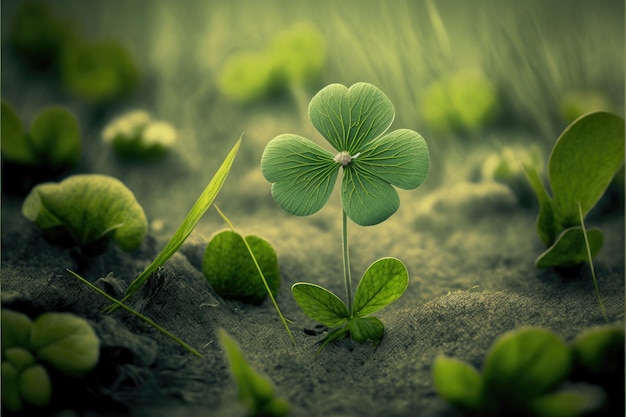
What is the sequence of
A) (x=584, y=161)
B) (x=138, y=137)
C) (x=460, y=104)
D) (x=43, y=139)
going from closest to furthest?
1. (x=584, y=161)
2. (x=43, y=139)
3. (x=138, y=137)
4. (x=460, y=104)

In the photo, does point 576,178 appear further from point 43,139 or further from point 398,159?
point 43,139

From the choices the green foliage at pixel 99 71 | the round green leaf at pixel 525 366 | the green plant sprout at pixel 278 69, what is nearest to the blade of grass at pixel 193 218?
the round green leaf at pixel 525 366

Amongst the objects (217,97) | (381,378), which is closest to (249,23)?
(217,97)

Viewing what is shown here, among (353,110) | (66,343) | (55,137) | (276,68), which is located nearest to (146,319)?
(66,343)

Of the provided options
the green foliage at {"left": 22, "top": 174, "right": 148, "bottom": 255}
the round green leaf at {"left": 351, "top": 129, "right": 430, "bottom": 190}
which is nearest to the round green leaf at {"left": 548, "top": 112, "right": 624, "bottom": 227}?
the round green leaf at {"left": 351, "top": 129, "right": 430, "bottom": 190}

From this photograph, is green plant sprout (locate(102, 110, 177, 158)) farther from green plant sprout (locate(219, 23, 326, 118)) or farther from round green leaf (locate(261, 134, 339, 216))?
round green leaf (locate(261, 134, 339, 216))

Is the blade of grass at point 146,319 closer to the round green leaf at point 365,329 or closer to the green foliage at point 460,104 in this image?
the round green leaf at point 365,329
